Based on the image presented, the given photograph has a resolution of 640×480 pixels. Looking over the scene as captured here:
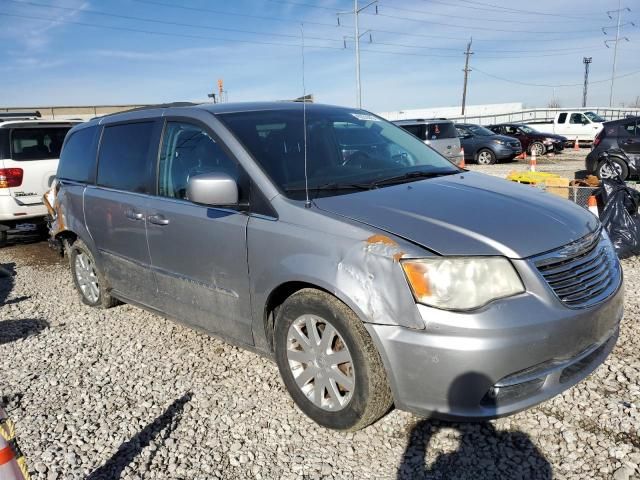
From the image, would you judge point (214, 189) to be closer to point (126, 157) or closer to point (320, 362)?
point (320, 362)

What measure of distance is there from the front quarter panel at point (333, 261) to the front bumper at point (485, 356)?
0.09m

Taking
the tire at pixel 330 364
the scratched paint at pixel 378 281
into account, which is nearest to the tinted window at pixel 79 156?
the tire at pixel 330 364

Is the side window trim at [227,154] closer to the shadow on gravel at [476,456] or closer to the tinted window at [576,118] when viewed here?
the shadow on gravel at [476,456]

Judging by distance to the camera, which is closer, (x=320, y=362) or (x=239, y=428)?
(x=320, y=362)

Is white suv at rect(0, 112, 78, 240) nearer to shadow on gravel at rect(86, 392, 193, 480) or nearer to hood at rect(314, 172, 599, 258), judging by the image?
shadow on gravel at rect(86, 392, 193, 480)

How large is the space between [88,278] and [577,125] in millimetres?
25201

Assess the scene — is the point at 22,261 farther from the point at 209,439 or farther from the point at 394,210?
the point at 394,210

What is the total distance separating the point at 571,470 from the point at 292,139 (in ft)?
8.04

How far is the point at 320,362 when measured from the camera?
2801 millimetres

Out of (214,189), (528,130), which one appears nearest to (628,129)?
(528,130)

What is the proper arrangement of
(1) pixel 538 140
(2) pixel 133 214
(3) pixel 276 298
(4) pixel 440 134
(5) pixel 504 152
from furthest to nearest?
(1) pixel 538 140, (5) pixel 504 152, (4) pixel 440 134, (2) pixel 133 214, (3) pixel 276 298

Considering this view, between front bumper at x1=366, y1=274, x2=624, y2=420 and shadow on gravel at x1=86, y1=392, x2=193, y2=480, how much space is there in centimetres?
141

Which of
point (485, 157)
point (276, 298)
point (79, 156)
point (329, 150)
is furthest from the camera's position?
point (485, 157)

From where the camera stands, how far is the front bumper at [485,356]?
2295mm
